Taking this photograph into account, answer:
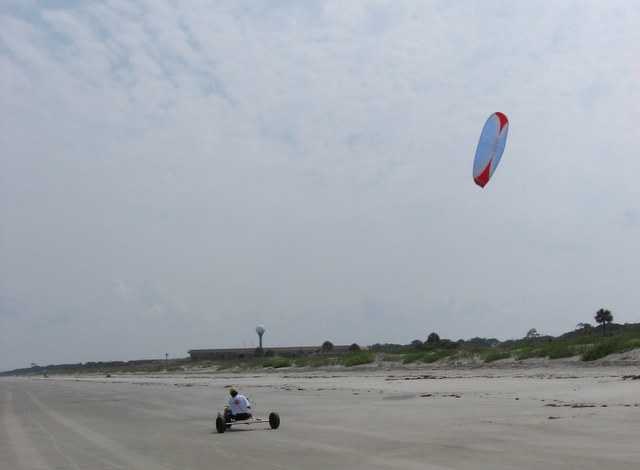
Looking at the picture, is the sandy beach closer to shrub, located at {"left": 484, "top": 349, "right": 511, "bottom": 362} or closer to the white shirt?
the white shirt

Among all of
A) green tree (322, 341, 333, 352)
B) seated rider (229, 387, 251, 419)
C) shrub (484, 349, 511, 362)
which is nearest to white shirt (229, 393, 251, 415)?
seated rider (229, 387, 251, 419)

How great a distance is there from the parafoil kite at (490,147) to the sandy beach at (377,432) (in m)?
7.81

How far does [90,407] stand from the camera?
27922 mm

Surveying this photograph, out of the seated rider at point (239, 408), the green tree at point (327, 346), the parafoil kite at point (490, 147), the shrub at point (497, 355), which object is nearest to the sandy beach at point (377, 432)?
the seated rider at point (239, 408)

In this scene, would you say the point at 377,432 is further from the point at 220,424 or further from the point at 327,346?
the point at 327,346

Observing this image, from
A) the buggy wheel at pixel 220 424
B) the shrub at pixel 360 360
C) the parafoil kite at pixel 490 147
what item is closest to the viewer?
the buggy wheel at pixel 220 424

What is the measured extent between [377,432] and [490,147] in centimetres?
1338

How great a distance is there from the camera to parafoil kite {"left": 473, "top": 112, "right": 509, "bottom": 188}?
24.4 m

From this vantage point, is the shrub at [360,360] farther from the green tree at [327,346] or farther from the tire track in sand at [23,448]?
the green tree at [327,346]

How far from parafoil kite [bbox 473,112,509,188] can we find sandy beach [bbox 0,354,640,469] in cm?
781

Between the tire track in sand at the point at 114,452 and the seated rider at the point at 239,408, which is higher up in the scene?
the seated rider at the point at 239,408

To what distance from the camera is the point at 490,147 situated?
24.7 metres

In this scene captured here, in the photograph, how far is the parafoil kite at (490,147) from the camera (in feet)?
80.0

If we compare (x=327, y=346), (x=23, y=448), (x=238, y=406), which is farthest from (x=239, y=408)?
(x=327, y=346)
